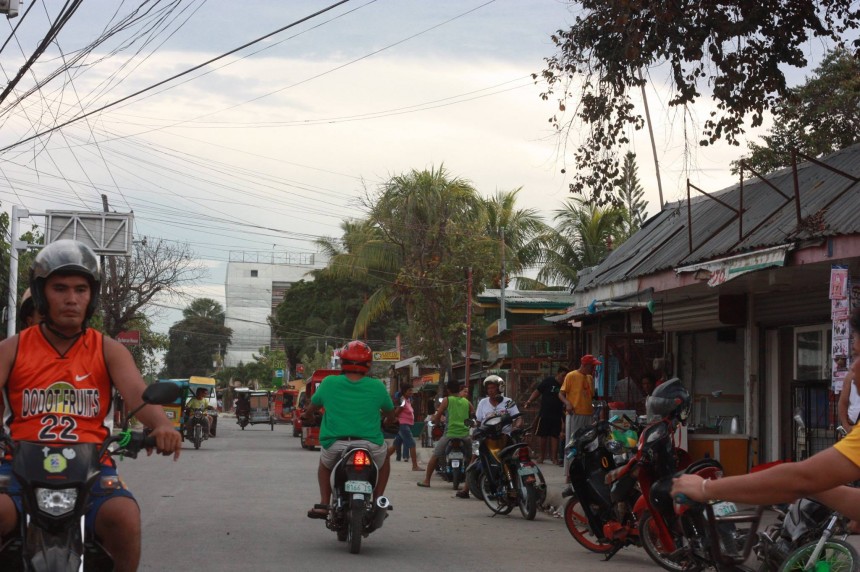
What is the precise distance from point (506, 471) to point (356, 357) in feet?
12.6

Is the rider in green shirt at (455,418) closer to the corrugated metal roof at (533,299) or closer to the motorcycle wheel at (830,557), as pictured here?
the motorcycle wheel at (830,557)

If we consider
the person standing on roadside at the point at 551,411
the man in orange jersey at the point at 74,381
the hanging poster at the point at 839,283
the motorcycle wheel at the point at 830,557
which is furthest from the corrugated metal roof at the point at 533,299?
the man in orange jersey at the point at 74,381

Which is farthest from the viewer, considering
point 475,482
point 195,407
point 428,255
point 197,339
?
point 197,339

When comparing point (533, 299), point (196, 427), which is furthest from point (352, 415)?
point (533, 299)

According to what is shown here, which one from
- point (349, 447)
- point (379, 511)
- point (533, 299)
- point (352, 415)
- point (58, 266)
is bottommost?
point (379, 511)

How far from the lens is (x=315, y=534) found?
1111cm

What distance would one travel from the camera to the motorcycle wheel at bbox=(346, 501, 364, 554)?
9.67 m

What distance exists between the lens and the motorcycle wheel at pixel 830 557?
16.2 feet

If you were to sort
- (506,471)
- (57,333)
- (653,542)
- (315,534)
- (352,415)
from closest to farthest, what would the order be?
(57,333) < (653,542) < (352,415) < (315,534) < (506,471)

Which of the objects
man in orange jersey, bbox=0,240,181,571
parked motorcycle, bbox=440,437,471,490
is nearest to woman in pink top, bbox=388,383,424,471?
parked motorcycle, bbox=440,437,471,490

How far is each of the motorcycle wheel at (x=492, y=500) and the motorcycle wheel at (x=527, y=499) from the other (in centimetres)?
29

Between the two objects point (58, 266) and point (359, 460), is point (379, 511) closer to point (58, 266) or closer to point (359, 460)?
point (359, 460)

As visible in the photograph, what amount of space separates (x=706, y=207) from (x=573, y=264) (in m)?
21.5

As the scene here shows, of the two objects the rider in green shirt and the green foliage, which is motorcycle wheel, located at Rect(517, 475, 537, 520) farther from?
the green foliage
